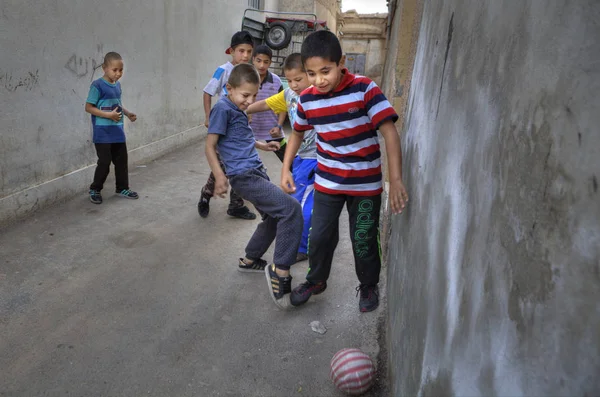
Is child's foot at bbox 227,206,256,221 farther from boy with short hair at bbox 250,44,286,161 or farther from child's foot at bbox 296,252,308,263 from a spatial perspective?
child's foot at bbox 296,252,308,263

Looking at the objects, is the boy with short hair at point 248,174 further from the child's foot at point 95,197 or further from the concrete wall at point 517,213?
the child's foot at point 95,197

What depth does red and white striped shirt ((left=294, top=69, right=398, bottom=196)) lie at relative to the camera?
255 cm

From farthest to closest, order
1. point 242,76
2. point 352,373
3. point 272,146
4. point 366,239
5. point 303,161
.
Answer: point 272,146, point 303,161, point 242,76, point 366,239, point 352,373

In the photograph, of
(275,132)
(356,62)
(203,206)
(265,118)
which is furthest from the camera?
(356,62)

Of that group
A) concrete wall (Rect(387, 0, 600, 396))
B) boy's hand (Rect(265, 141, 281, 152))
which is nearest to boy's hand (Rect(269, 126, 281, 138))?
boy's hand (Rect(265, 141, 281, 152))

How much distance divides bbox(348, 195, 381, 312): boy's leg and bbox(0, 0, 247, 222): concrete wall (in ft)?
10.2

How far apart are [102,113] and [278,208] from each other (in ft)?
8.07

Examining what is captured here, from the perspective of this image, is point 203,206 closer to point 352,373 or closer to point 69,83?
point 69,83

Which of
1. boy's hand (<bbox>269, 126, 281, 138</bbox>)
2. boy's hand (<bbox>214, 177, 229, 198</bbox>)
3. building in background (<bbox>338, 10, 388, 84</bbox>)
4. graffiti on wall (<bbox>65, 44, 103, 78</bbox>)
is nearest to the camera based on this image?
boy's hand (<bbox>214, 177, 229, 198</bbox>)

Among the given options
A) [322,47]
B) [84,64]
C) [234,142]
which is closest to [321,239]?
[234,142]

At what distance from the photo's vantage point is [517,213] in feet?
2.85

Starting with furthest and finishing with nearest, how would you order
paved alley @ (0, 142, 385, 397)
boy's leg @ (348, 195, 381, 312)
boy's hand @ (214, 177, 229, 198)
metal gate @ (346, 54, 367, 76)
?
metal gate @ (346, 54, 367, 76), boy's hand @ (214, 177, 229, 198), boy's leg @ (348, 195, 381, 312), paved alley @ (0, 142, 385, 397)

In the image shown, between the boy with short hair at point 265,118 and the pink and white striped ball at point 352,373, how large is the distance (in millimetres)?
2497

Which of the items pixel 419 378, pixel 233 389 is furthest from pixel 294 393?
pixel 419 378
